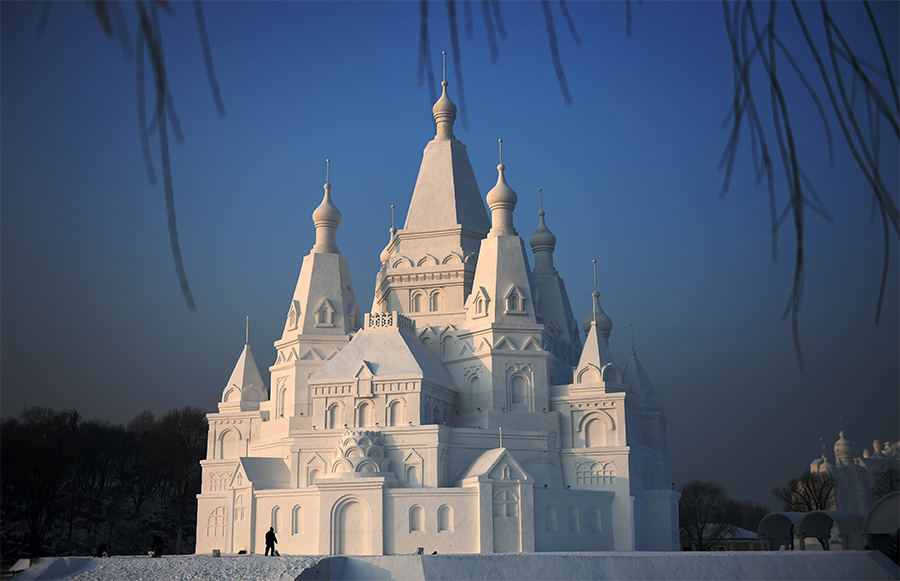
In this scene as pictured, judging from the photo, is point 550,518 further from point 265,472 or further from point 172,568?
point 172,568

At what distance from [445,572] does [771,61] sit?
1010 inches

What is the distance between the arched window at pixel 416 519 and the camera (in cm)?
3169

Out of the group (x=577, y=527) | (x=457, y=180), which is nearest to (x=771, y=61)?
(x=577, y=527)

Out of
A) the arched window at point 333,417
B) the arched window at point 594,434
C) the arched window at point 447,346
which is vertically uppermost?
the arched window at point 447,346

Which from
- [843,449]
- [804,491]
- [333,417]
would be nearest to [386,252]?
[333,417]

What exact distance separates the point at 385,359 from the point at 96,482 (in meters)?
28.2

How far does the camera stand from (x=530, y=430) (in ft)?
118

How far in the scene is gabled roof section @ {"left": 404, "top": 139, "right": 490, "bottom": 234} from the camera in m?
43.7

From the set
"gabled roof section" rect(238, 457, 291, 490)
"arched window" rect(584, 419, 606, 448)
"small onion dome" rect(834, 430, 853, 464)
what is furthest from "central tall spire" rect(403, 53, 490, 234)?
"small onion dome" rect(834, 430, 853, 464)

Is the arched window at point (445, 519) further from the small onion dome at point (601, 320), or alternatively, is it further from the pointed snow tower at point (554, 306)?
the small onion dome at point (601, 320)

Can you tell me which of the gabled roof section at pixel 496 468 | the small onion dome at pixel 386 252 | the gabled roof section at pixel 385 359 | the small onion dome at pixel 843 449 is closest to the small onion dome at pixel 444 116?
the small onion dome at pixel 386 252

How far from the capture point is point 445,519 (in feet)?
105

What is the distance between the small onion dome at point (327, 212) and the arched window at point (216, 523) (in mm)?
13464

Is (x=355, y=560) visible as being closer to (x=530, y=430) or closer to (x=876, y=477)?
(x=530, y=430)
